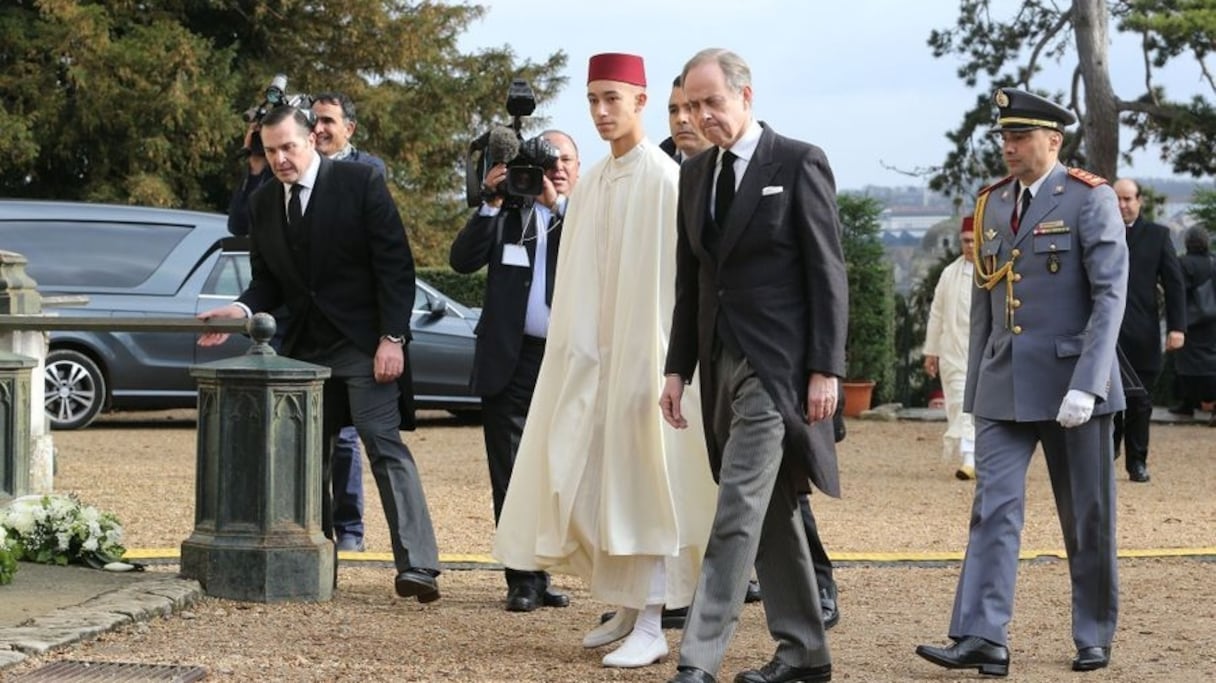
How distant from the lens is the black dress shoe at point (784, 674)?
6.19 meters

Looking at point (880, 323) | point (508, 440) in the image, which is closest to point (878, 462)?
point (880, 323)

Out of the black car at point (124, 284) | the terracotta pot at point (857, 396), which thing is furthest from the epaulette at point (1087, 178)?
the terracotta pot at point (857, 396)

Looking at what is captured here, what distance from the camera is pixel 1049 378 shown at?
21.9 feet

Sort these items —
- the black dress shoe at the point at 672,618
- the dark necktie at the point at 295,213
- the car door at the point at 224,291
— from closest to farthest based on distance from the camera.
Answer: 1. the black dress shoe at the point at 672,618
2. the dark necktie at the point at 295,213
3. the car door at the point at 224,291

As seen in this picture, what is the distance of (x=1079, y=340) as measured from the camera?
21.8 feet

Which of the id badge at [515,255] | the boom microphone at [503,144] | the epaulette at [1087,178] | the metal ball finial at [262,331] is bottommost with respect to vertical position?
the metal ball finial at [262,331]

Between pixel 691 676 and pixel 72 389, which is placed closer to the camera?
pixel 691 676

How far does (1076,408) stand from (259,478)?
9.58 ft

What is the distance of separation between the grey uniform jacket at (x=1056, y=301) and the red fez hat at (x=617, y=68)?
131cm

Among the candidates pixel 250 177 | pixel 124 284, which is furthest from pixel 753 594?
pixel 124 284

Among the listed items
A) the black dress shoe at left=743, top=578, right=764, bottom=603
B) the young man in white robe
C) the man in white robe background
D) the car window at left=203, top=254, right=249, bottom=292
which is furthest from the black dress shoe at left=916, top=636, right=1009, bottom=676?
the car window at left=203, top=254, right=249, bottom=292

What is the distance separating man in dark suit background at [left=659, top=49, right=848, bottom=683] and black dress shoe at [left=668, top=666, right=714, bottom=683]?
6.4 inches

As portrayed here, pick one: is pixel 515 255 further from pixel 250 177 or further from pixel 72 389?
pixel 72 389

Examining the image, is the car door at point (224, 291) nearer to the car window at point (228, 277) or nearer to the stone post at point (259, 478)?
the car window at point (228, 277)
